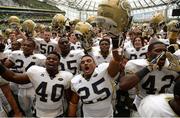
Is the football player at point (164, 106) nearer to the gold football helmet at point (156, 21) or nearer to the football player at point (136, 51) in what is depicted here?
the football player at point (136, 51)

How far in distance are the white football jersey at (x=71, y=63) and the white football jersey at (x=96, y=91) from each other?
52.4 inches

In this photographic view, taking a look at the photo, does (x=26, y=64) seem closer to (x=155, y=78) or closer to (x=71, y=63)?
(x=71, y=63)

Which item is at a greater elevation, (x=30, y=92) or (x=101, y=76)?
(x=101, y=76)

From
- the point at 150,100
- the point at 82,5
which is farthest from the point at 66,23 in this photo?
the point at 82,5

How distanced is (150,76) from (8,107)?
79.9 inches

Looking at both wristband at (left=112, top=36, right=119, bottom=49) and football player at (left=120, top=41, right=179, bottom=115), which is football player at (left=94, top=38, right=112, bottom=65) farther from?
wristband at (left=112, top=36, right=119, bottom=49)

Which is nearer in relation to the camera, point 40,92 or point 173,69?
point 173,69

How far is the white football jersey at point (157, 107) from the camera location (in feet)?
7.32

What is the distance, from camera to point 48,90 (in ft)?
12.8

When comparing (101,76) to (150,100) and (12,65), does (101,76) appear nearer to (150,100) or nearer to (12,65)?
(150,100)

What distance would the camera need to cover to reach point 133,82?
319 centimetres

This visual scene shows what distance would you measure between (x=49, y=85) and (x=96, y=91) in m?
0.61

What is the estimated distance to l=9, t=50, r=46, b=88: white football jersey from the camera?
513 centimetres

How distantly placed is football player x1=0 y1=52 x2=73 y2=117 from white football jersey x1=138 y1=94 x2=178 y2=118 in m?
1.66
